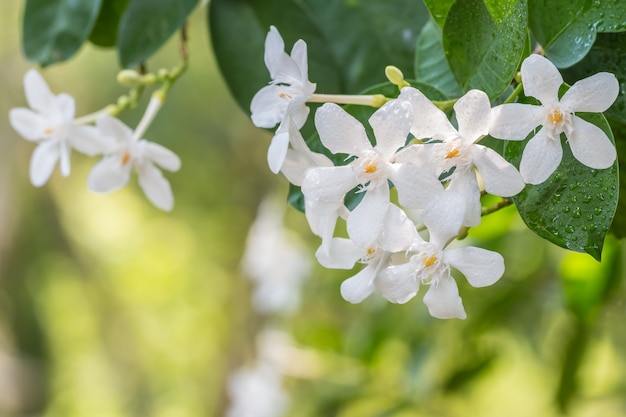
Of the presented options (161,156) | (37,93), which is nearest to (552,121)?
(161,156)

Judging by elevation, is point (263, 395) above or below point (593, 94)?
below

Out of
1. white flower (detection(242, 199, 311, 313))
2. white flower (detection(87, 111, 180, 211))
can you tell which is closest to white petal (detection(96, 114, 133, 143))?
white flower (detection(87, 111, 180, 211))

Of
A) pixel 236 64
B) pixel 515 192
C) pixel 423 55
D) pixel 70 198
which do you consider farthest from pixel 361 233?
pixel 70 198

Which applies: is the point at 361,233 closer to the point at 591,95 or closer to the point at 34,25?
the point at 591,95

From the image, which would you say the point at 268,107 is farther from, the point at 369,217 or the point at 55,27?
the point at 55,27

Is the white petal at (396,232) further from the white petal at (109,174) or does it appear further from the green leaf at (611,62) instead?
the white petal at (109,174)

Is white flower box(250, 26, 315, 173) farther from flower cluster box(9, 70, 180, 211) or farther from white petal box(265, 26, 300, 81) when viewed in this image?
flower cluster box(9, 70, 180, 211)

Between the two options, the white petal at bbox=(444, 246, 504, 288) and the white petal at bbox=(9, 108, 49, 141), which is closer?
the white petal at bbox=(444, 246, 504, 288)
